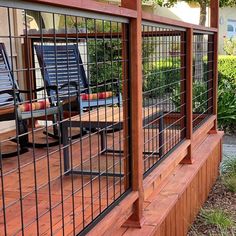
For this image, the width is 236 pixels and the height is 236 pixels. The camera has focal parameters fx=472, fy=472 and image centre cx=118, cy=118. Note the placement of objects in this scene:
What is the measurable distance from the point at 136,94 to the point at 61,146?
3.68 feet

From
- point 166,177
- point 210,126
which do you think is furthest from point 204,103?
point 166,177

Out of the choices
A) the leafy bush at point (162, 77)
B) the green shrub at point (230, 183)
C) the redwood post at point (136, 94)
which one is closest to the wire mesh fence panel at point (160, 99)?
the leafy bush at point (162, 77)

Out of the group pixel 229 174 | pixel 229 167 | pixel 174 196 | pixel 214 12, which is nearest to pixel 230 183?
pixel 229 174

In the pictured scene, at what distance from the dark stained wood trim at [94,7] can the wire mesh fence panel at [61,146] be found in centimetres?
4

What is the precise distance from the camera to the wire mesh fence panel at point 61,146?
6.47 ft

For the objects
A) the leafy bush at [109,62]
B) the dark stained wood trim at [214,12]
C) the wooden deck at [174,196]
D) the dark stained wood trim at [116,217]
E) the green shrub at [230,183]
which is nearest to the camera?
the dark stained wood trim at [116,217]

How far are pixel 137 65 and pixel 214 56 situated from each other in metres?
3.00

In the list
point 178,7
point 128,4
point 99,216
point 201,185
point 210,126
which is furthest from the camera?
point 178,7

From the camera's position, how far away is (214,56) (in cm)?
538

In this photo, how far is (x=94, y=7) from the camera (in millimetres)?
2064

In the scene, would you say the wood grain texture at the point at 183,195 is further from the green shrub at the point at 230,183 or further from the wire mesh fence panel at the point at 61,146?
the wire mesh fence panel at the point at 61,146

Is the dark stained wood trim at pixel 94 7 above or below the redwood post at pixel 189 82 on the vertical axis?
above

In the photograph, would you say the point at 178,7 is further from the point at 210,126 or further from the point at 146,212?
the point at 146,212

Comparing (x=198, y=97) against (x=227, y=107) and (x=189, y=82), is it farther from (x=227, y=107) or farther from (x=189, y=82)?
(x=227, y=107)
